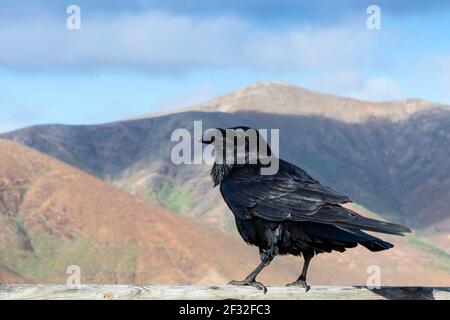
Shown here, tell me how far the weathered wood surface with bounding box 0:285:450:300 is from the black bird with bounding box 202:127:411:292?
0.28 m

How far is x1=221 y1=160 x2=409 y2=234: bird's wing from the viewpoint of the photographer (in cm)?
581

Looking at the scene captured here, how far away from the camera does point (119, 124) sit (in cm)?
11831

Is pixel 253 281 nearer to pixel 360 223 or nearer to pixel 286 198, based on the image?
pixel 286 198

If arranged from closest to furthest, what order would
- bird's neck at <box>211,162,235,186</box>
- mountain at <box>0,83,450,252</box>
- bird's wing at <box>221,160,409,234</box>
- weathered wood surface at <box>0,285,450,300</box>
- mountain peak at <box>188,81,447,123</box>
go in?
weathered wood surface at <box>0,285,450,300</box> → bird's wing at <box>221,160,409,234</box> → bird's neck at <box>211,162,235,186</box> → mountain at <box>0,83,450,252</box> → mountain peak at <box>188,81,447,123</box>

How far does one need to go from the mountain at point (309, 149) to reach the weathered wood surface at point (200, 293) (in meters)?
78.7

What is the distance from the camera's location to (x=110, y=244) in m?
62.7

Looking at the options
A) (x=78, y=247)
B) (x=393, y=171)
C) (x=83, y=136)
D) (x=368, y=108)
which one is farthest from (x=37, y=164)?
(x=368, y=108)

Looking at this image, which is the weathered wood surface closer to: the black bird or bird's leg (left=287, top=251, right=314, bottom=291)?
bird's leg (left=287, top=251, right=314, bottom=291)

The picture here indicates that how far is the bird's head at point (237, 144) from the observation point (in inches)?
254

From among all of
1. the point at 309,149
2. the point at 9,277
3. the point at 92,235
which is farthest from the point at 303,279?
the point at 309,149

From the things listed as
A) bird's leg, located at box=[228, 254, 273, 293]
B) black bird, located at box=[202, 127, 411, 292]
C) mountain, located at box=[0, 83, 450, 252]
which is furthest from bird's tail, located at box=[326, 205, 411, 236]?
mountain, located at box=[0, 83, 450, 252]
